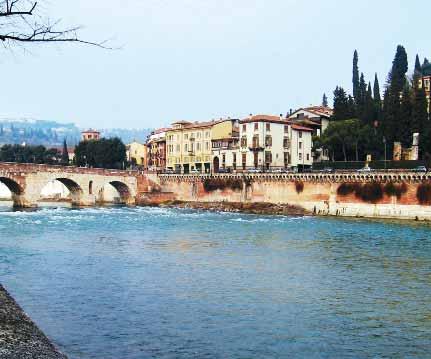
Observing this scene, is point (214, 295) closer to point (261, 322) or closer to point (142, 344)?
point (261, 322)

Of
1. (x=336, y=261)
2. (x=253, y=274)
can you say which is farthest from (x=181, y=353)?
(x=336, y=261)

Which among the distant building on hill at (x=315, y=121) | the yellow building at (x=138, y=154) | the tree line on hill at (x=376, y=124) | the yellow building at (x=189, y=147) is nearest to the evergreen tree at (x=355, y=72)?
the distant building on hill at (x=315, y=121)

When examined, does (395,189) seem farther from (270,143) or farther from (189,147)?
(189,147)

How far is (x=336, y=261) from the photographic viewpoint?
29.2 meters

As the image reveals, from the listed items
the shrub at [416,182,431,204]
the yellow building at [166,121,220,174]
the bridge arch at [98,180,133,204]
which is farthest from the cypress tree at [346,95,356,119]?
the bridge arch at [98,180,133,204]

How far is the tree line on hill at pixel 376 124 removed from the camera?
68.6 m

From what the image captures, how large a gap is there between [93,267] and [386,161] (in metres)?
46.8

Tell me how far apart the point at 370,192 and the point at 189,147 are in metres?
37.6

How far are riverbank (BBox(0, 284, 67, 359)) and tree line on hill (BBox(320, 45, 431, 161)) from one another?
189ft

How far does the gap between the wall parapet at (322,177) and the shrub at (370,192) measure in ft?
1.77

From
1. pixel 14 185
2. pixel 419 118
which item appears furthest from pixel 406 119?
pixel 14 185

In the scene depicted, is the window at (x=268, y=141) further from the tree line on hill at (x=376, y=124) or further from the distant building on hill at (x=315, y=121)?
the distant building on hill at (x=315, y=121)

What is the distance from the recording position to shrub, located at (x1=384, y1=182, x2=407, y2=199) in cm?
5638

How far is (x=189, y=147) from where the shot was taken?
299ft
